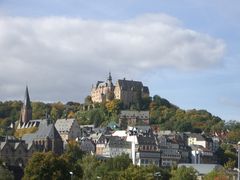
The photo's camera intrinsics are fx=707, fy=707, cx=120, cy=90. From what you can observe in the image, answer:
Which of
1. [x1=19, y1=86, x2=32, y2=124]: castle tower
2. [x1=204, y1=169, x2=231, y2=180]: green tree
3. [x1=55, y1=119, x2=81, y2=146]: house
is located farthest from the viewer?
[x1=19, y1=86, x2=32, y2=124]: castle tower

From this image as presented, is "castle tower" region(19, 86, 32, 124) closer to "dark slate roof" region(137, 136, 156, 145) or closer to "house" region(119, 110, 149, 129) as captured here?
"house" region(119, 110, 149, 129)

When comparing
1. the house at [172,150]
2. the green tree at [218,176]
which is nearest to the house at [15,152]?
the house at [172,150]

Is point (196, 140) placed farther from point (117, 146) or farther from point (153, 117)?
point (117, 146)

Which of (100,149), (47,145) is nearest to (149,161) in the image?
(100,149)

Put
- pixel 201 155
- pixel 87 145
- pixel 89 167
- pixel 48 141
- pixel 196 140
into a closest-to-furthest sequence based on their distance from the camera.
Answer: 1. pixel 89 167
2. pixel 48 141
3. pixel 87 145
4. pixel 201 155
5. pixel 196 140

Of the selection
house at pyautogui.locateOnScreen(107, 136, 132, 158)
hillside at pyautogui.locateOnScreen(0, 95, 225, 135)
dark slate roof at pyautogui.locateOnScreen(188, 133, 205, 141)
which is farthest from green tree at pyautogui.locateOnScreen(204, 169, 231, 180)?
hillside at pyautogui.locateOnScreen(0, 95, 225, 135)

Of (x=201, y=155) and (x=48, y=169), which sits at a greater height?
(x=201, y=155)

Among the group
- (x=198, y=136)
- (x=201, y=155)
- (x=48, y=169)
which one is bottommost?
(x=48, y=169)

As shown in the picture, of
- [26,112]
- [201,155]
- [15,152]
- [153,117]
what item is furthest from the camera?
[153,117]

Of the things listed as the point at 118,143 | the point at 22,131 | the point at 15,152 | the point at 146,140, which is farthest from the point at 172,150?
the point at 22,131

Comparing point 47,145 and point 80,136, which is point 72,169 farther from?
point 80,136

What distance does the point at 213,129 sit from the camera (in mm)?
195250

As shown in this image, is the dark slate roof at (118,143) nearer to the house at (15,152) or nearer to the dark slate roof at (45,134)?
the dark slate roof at (45,134)

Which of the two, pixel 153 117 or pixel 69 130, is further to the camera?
pixel 153 117
